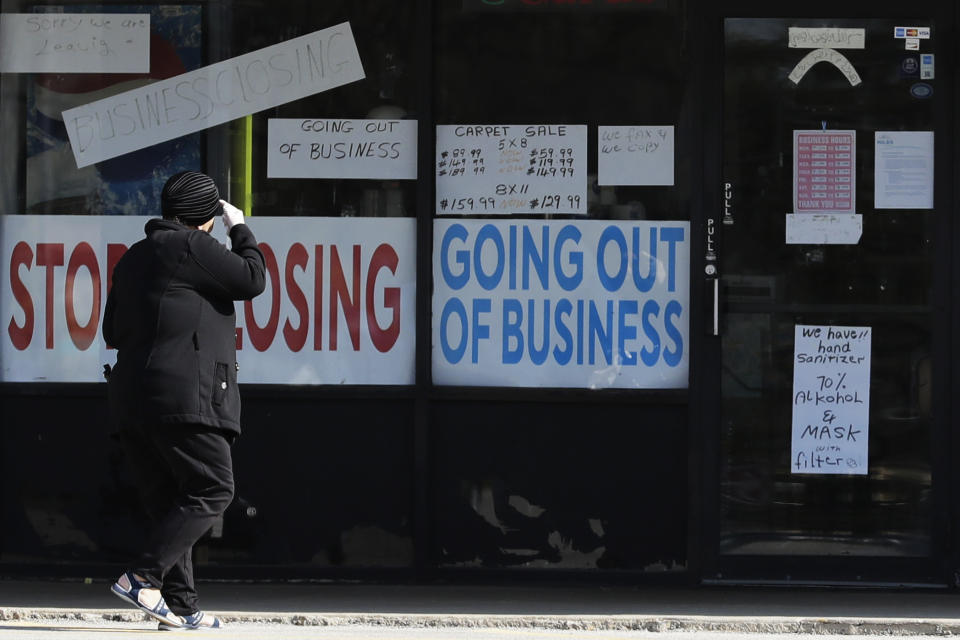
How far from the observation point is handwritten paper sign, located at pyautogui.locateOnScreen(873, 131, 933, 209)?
6613 millimetres

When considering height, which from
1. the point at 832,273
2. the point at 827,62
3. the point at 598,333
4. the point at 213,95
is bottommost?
the point at 598,333

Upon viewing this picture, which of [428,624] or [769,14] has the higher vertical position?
[769,14]

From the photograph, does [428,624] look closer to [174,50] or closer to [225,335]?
[225,335]

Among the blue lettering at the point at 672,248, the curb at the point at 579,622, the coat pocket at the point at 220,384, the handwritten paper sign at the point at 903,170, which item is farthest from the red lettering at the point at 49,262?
the handwritten paper sign at the point at 903,170

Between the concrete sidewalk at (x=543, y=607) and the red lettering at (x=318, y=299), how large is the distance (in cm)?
113

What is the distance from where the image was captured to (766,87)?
21.8 feet

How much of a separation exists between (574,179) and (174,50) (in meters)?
1.94

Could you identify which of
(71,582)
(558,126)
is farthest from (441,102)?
(71,582)

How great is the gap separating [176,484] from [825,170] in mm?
3189

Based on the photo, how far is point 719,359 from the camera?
6621 mm

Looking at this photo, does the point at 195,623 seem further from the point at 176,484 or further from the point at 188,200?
the point at 188,200

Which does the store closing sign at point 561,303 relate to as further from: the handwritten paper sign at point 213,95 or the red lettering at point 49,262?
the red lettering at point 49,262

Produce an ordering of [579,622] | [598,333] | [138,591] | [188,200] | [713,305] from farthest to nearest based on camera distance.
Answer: [598,333] → [713,305] → [579,622] → [188,200] → [138,591]

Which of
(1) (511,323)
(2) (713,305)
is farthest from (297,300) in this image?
(2) (713,305)
